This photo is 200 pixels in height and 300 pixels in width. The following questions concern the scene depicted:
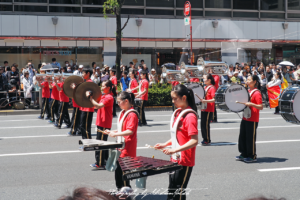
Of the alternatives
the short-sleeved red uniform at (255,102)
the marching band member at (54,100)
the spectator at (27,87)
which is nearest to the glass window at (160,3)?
the spectator at (27,87)

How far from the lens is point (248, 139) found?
8125 millimetres

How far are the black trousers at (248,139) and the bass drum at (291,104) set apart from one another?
4.85 feet

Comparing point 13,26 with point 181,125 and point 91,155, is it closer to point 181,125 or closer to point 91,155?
point 91,155

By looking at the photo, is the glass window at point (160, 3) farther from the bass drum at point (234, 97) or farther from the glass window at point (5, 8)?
the bass drum at point (234, 97)

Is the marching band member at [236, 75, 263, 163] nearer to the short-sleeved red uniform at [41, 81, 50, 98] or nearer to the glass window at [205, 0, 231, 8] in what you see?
the short-sleeved red uniform at [41, 81, 50, 98]

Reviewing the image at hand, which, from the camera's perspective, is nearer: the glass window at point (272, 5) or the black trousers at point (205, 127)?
the black trousers at point (205, 127)

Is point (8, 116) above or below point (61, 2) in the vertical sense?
below

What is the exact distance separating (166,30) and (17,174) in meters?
19.9

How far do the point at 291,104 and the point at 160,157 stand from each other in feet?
11.2

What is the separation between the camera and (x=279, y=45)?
28422 mm

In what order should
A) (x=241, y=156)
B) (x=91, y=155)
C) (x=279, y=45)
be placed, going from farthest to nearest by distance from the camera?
(x=279, y=45) < (x=91, y=155) < (x=241, y=156)

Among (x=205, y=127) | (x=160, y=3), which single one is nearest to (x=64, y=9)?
(x=160, y=3)

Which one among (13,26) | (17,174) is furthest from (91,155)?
(13,26)

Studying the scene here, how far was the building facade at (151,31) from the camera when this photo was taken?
77.6 ft
